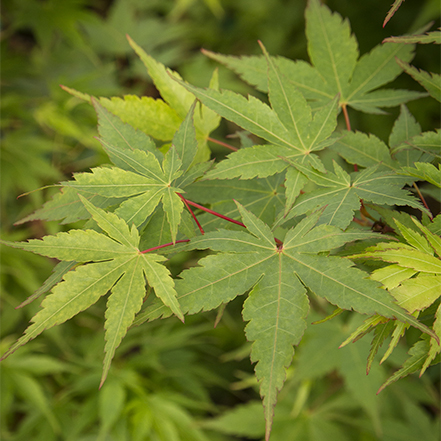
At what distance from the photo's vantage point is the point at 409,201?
47cm

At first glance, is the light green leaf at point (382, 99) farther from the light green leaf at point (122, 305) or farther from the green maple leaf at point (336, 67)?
the light green leaf at point (122, 305)

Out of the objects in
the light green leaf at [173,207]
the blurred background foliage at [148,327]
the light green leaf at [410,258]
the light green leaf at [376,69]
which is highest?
the light green leaf at [376,69]

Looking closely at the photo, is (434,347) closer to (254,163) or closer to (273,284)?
(273,284)

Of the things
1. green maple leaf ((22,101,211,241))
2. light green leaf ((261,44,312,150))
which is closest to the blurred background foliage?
green maple leaf ((22,101,211,241))

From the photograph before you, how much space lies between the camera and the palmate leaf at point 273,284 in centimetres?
44

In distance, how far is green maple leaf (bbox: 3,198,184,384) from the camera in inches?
17.6

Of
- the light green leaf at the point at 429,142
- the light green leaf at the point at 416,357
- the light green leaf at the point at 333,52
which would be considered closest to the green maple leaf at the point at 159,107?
the light green leaf at the point at 333,52

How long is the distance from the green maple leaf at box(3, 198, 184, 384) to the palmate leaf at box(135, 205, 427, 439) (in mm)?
24

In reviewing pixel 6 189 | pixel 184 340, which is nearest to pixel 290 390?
pixel 184 340

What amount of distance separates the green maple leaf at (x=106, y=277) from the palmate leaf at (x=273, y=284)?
0.08 feet

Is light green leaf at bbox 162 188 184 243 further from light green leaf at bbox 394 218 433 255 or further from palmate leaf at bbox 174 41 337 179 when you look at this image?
light green leaf at bbox 394 218 433 255

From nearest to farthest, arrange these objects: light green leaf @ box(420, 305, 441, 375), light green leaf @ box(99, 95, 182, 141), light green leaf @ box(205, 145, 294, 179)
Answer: light green leaf @ box(420, 305, 441, 375) < light green leaf @ box(205, 145, 294, 179) < light green leaf @ box(99, 95, 182, 141)

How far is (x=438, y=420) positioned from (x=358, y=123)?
4.22 feet

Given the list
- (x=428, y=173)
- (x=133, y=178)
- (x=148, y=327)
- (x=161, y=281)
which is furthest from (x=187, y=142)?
(x=148, y=327)
